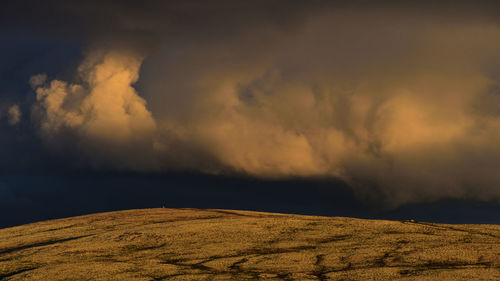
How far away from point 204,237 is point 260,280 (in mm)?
35536

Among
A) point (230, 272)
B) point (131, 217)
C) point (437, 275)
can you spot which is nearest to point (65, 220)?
point (131, 217)

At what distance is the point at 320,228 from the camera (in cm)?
10388

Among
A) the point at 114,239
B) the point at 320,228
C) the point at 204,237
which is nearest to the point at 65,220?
the point at 114,239

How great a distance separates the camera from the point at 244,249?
86812 mm

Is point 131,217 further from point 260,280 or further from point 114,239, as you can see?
point 260,280

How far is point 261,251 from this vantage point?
84.9 m

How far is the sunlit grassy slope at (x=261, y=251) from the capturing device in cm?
6762

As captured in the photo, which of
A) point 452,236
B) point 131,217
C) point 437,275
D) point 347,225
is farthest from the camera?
point 131,217

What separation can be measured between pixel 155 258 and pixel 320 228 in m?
32.7

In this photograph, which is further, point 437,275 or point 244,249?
point 244,249

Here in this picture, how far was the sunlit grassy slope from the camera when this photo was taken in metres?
67.6

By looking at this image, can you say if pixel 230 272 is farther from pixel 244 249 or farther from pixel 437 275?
pixel 437 275

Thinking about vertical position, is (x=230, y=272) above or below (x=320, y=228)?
below

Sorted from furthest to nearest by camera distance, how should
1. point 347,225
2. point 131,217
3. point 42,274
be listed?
point 131,217
point 347,225
point 42,274
